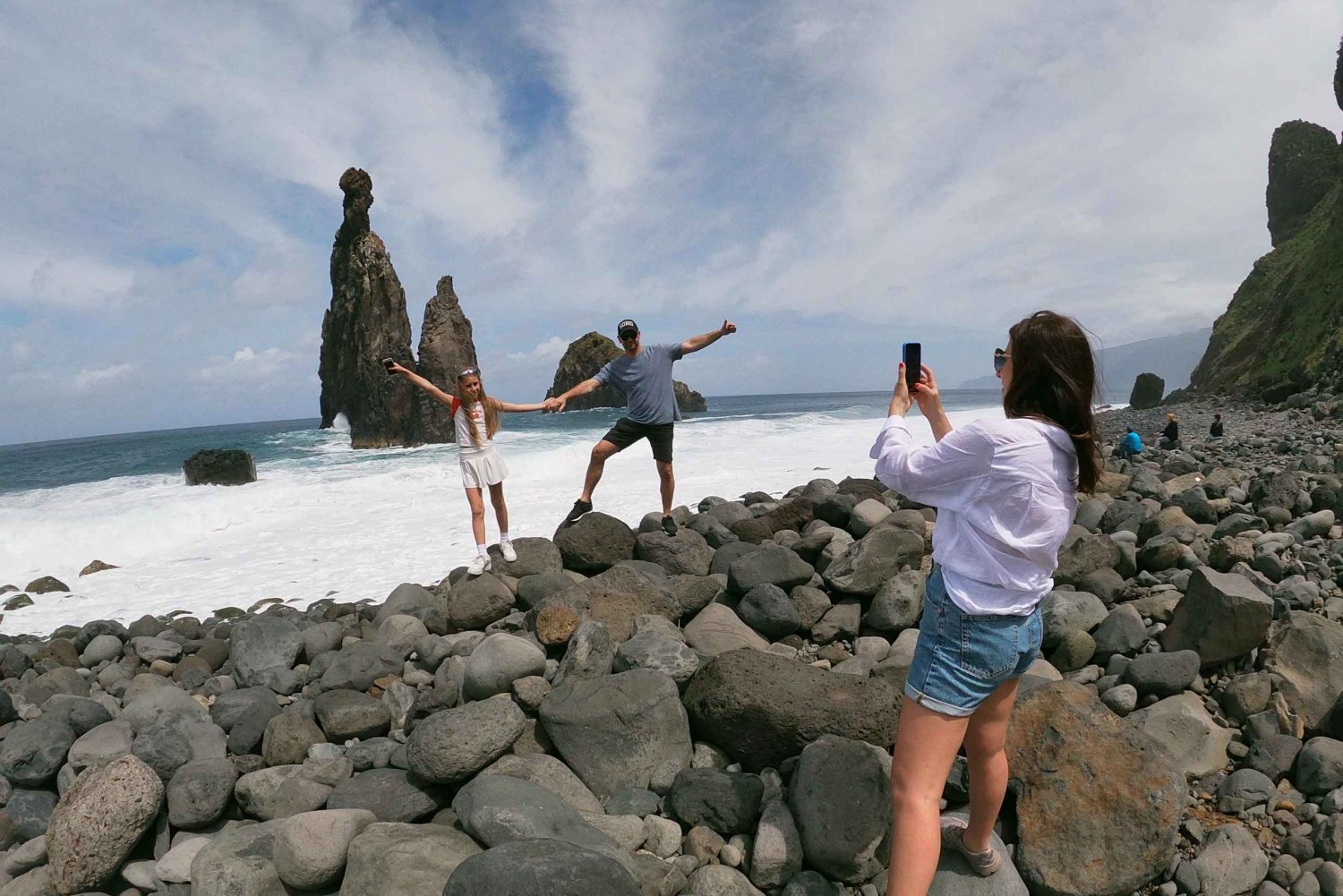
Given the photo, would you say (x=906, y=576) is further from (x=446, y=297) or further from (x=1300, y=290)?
(x=446, y=297)

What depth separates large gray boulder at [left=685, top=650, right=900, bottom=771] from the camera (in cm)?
326

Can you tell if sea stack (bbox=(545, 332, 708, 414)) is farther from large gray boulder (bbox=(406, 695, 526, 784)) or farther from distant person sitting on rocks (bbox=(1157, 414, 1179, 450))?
large gray boulder (bbox=(406, 695, 526, 784))

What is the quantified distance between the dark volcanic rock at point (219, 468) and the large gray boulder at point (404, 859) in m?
26.3

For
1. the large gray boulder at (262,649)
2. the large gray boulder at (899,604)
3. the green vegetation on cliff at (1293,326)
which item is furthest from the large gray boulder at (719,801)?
the green vegetation on cliff at (1293,326)

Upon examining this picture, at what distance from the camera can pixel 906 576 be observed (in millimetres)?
4648

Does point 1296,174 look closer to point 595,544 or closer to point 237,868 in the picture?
point 595,544

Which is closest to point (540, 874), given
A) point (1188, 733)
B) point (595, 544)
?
point (1188, 733)

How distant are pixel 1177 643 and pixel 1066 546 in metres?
1.35

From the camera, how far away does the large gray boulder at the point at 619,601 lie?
4.61 m

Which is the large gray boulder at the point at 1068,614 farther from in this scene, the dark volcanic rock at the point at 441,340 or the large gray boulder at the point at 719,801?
the dark volcanic rock at the point at 441,340

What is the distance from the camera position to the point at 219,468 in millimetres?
25547

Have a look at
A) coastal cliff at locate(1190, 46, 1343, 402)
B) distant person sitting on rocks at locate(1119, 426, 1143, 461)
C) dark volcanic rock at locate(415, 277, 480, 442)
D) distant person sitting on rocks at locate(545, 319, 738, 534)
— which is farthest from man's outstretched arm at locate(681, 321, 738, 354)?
dark volcanic rock at locate(415, 277, 480, 442)

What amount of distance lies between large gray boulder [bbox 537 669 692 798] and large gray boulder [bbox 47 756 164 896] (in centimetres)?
188

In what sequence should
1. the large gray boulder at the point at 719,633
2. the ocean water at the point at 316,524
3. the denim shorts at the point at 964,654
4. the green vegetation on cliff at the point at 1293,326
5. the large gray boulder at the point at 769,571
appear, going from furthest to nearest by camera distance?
the green vegetation on cliff at the point at 1293,326 → the ocean water at the point at 316,524 → the large gray boulder at the point at 769,571 → the large gray boulder at the point at 719,633 → the denim shorts at the point at 964,654
